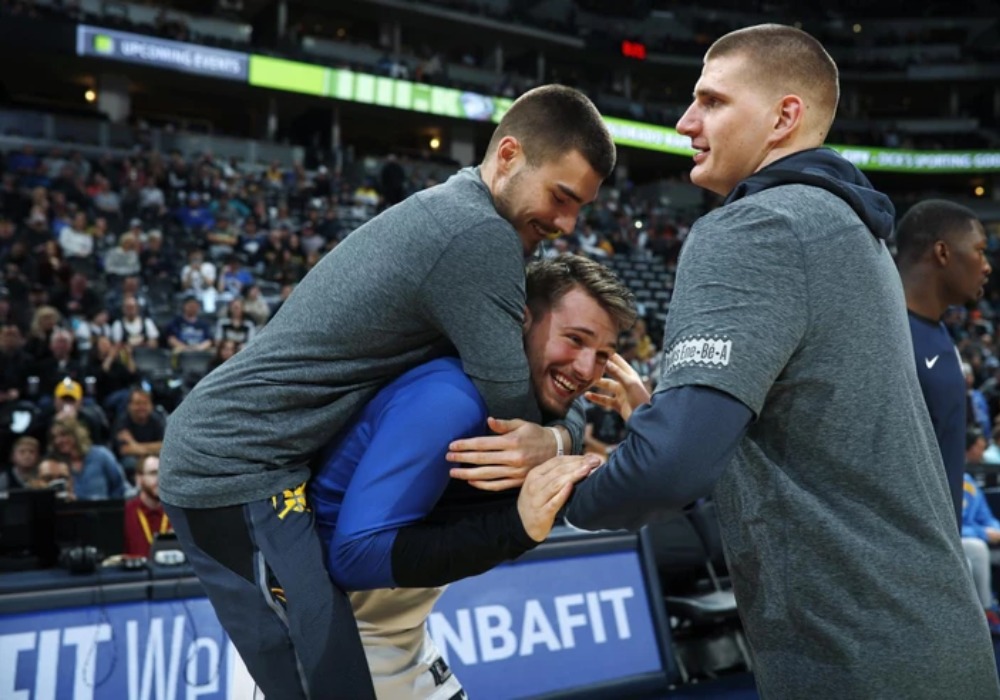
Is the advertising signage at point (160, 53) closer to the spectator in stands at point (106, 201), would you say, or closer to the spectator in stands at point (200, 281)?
the spectator in stands at point (106, 201)

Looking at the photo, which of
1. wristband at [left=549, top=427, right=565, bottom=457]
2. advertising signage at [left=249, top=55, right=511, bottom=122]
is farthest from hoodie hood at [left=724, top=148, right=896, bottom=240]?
Answer: advertising signage at [left=249, top=55, right=511, bottom=122]

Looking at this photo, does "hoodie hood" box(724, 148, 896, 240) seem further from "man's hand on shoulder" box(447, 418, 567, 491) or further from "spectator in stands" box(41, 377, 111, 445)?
"spectator in stands" box(41, 377, 111, 445)

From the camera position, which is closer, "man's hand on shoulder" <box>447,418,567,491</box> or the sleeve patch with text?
the sleeve patch with text

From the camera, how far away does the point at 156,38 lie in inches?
823

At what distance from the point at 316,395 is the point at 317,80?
899 inches

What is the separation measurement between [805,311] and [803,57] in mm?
501

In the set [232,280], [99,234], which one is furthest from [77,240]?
[232,280]

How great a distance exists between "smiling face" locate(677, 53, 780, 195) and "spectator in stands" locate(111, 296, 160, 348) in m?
9.23

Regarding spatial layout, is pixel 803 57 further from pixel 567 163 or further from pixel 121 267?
pixel 121 267

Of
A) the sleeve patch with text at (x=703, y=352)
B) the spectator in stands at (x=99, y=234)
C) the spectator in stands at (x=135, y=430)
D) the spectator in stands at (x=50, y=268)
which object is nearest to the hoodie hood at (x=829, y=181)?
the sleeve patch with text at (x=703, y=352)

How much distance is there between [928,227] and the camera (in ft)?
11.8

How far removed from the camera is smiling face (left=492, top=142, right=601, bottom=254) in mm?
2164

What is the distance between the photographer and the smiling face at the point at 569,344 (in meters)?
2.13

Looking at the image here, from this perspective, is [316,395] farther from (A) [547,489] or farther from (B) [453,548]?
(A) [547,489]
